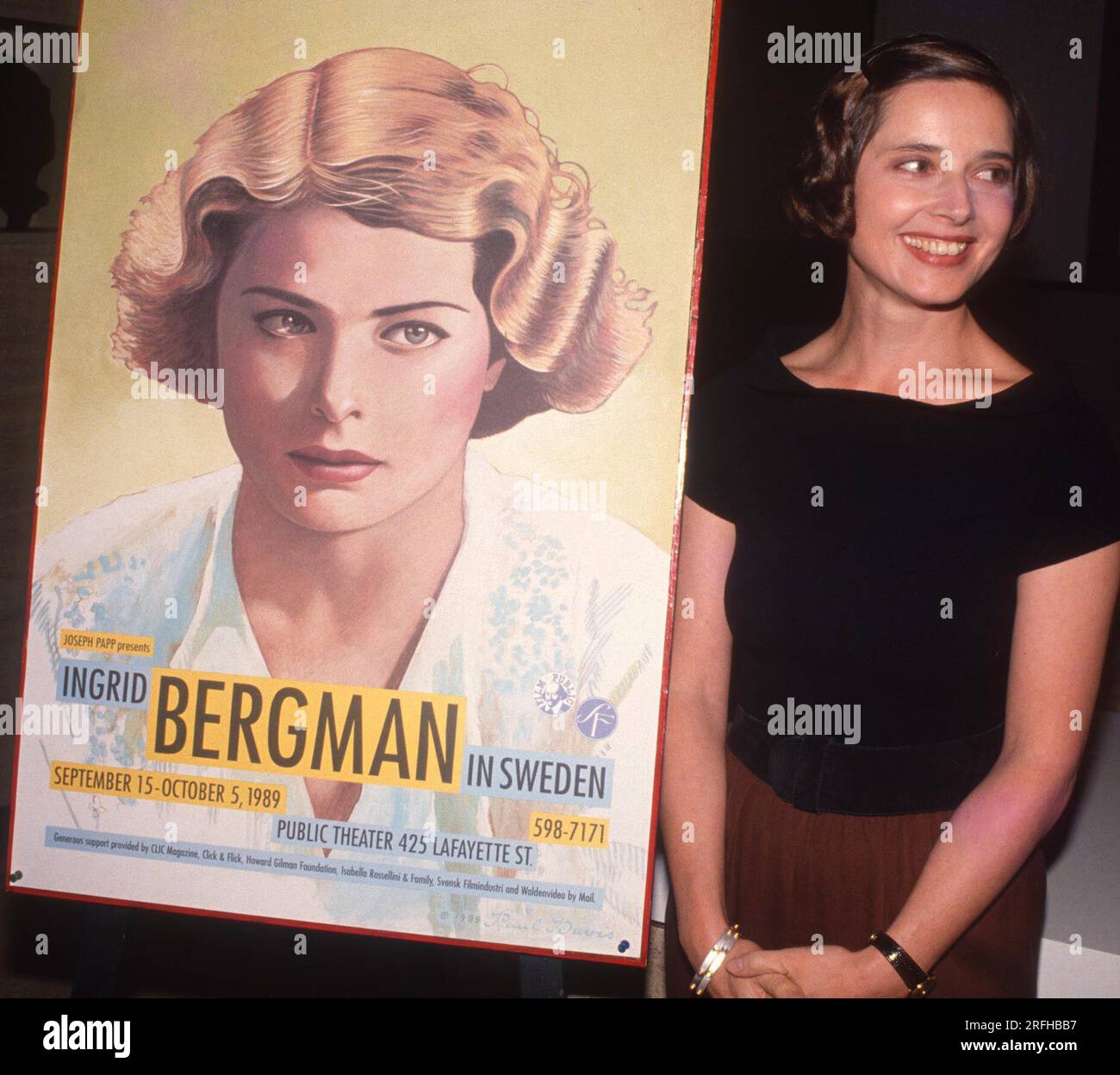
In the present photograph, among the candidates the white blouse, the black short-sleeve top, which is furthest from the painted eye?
the white blouse

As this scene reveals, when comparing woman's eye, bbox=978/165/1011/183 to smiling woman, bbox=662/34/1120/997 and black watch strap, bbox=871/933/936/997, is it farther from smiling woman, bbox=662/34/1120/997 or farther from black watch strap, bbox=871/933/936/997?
black watch strap, bbox=871/933/936/997

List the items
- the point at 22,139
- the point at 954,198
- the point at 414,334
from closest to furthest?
the point at 954,198 < the point at 414,334 < the point at 22,139

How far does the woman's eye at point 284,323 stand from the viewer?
1390 millimetres

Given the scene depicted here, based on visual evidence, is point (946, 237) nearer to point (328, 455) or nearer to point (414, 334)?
point (414, 334)

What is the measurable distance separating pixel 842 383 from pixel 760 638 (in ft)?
1.02

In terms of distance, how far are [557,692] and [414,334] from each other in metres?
0.44

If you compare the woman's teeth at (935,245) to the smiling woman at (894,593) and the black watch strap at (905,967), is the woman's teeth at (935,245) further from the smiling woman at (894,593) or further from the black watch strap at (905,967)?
the black watch strap at (905,967)

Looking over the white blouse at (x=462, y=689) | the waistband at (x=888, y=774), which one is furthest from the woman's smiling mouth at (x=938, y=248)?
the waistband at (x=888, y=774)

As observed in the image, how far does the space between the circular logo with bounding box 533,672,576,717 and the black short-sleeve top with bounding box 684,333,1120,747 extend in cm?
22

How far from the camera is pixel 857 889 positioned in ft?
4.53

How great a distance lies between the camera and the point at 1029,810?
1299mm

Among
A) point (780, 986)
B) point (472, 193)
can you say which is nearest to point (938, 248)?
point (472, 193)

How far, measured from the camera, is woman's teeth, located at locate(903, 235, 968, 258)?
1.30 m

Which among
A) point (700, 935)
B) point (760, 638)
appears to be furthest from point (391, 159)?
point (700, 935)
